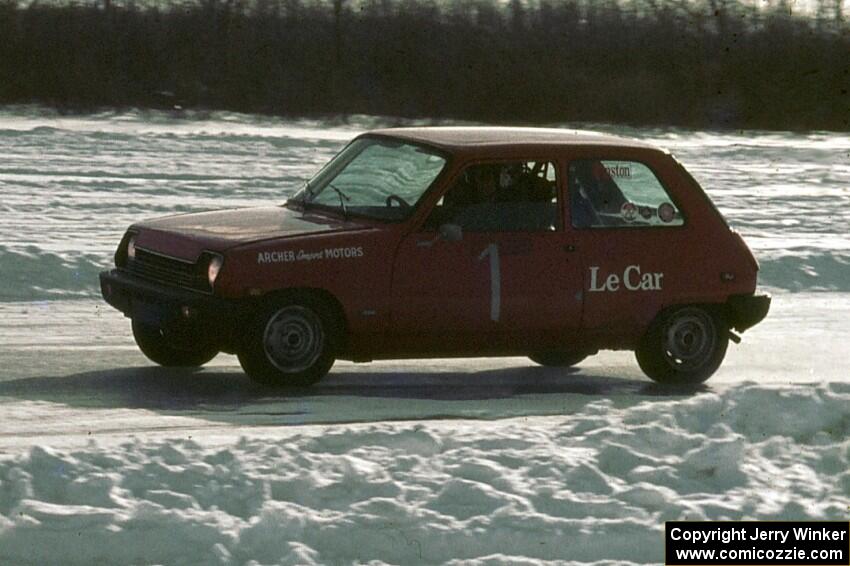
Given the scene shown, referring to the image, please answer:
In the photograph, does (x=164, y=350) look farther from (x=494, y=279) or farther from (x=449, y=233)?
(x=494, y=279)

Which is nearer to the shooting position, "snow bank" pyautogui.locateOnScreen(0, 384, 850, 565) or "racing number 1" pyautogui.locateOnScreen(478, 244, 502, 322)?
Result: "snow bank" pyautogui.locateOnScreen(0, 384, 850, 565)

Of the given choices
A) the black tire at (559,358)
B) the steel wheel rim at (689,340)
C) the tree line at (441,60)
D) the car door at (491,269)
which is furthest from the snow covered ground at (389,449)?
the tree line at (441,60)

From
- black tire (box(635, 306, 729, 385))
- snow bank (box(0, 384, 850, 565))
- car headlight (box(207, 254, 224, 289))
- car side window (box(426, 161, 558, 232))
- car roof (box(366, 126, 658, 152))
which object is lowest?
black tire (box(635, 306, 729, 385))

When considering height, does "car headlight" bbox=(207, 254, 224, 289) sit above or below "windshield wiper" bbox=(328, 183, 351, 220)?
below

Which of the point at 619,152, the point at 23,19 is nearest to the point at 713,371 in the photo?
the point at 619,152

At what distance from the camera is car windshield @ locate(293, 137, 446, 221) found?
1151cm

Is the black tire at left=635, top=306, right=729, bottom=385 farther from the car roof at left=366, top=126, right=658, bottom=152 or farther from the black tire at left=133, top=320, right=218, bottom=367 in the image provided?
the black tire at left=133, top=320, right=218, bottom=367

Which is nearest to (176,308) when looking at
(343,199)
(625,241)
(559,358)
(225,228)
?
(225,228)

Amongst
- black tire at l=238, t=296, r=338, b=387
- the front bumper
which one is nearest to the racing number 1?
black tire at l=238, t=296, r=338, b=387

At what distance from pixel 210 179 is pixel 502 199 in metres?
12.6

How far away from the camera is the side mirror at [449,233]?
1132 cm

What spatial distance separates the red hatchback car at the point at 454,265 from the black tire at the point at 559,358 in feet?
1.93

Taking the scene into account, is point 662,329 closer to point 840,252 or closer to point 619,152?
point 619,152

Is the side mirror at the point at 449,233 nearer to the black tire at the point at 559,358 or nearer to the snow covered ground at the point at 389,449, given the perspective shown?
the snow covered ground at the point at 389,449
